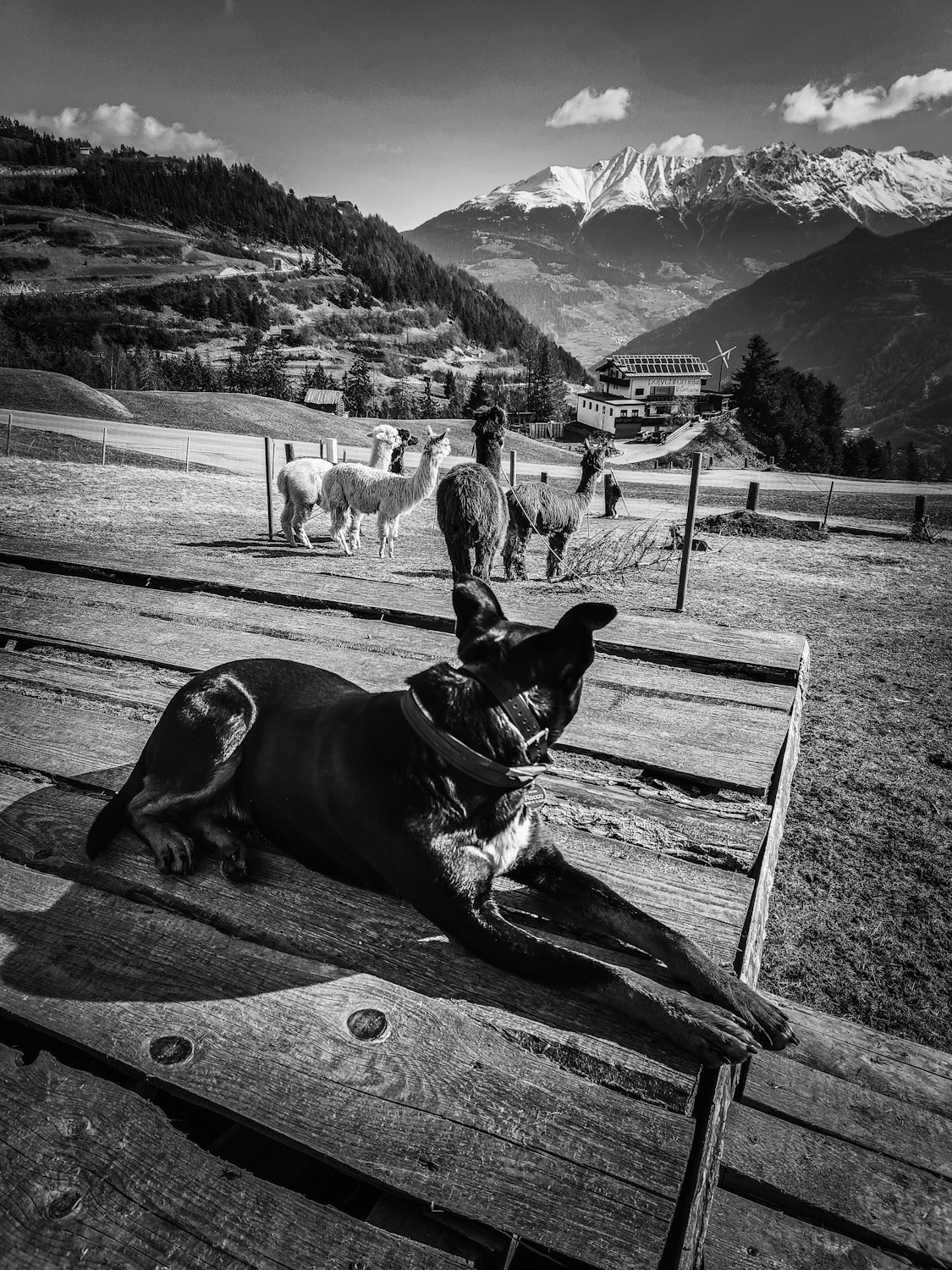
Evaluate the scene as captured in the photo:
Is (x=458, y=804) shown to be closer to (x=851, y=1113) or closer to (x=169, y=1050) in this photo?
(x=169, y=1050)

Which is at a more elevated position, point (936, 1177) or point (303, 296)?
point (303, 296)

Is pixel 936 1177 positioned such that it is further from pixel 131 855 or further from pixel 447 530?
pixel 447 530

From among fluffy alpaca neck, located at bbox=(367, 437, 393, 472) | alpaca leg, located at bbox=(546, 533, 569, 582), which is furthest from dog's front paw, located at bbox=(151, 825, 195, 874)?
fluffy alpaca neck, located at bbox=(367, 437, 393, 472)

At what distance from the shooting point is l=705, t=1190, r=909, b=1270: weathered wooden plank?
4.66 ft

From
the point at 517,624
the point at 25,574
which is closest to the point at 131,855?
the point at 517,624

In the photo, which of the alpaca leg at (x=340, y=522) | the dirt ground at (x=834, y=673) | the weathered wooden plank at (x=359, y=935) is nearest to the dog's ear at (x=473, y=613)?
the weathered wooden plank at (x=359, y=935)

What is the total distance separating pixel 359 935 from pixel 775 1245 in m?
1.21

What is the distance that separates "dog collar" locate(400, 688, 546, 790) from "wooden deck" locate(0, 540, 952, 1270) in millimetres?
531

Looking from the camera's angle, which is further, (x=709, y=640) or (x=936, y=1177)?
(x=709, y=640)

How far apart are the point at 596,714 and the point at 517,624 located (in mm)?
1871

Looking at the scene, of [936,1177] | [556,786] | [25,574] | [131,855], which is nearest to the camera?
[936,1177]

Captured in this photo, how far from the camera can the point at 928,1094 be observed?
6.20ft

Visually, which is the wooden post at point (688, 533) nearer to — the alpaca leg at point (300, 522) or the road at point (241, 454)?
the alpaca leg at point (300, 522)

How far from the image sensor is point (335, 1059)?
5.65ft
